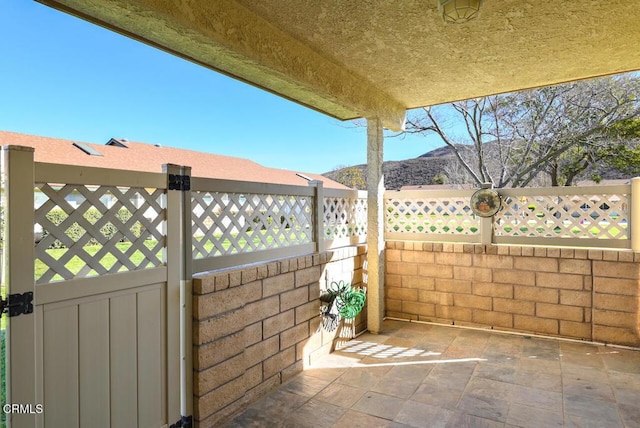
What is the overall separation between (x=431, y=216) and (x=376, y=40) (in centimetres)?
252

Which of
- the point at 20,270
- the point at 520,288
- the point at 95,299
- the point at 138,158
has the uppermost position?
the point at 138,158

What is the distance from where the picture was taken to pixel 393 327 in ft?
14.6

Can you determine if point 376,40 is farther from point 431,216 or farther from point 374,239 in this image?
point 431,216

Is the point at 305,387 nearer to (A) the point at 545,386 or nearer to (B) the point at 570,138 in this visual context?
(A) the point at 545,386

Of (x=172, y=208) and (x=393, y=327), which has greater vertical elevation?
(x=172, y=208)

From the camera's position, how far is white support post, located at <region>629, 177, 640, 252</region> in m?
3.62

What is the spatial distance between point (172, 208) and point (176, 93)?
22621 millimetres

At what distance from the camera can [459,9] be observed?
191 cm

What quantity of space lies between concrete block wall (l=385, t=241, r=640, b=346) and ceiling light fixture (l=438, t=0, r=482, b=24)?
2.97 m

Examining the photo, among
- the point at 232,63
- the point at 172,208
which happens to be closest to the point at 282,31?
the point at 232,63

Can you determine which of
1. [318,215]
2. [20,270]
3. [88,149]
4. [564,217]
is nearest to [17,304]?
[20,270]

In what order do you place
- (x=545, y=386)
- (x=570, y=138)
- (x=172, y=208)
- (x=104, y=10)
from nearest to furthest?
(x=104, y=10)
(x=172, y=208)
(x=545, y=386)
(x=570, y=138)

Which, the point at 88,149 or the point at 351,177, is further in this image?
the point at 351,177

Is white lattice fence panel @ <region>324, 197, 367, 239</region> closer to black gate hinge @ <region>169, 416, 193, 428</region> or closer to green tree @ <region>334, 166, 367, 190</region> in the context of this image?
black gate hinge @ <region>169, 416, 193, 428</region>
